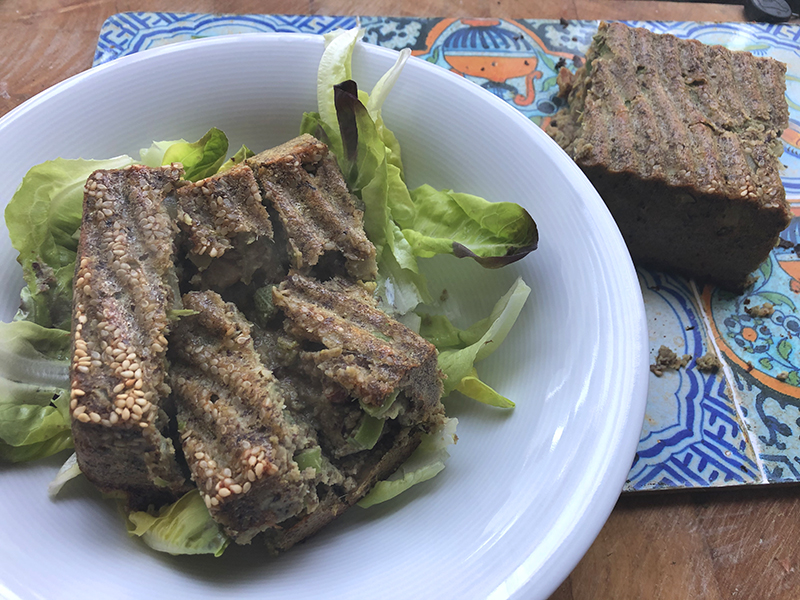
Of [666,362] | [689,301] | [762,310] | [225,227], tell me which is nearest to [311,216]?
[225,227]

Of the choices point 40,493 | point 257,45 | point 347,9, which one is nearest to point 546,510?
point 40,493

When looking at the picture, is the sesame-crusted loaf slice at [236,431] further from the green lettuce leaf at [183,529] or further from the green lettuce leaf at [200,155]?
the green lettuce leaf at [200,155]

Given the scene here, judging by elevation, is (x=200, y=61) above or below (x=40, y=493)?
above

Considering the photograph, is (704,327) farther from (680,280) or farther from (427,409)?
(427,409)

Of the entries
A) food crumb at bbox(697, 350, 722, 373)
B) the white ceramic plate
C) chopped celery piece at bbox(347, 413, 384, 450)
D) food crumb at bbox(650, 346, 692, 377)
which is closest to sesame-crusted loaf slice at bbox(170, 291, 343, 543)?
chopped celery piece at bbox(347, 413, 384, 450)

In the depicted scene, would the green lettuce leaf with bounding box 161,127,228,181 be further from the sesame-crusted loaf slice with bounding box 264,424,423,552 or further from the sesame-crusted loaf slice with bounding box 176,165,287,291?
the sesame-crusted loaf slice with bounding box 264,424,423,552
